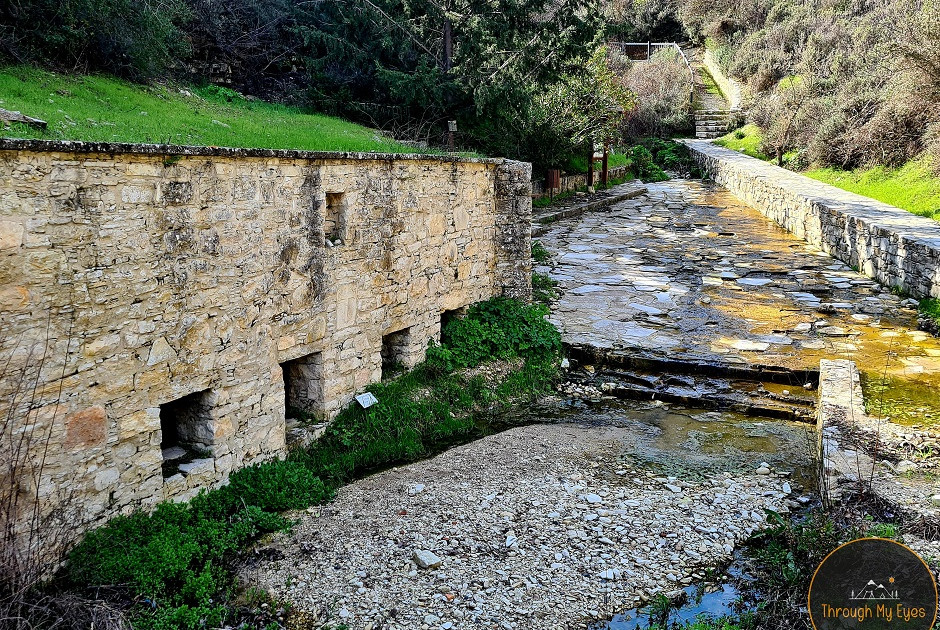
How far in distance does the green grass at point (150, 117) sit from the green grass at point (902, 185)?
37.4 feet

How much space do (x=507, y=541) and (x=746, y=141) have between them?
1113 inches

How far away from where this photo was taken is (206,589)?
510cm

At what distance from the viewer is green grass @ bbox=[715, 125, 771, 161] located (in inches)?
1091

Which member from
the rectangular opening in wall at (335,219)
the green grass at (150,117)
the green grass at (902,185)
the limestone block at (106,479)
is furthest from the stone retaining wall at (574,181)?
the limestone block at (106,479)

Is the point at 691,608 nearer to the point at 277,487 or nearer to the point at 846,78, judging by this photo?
the point at 277,487

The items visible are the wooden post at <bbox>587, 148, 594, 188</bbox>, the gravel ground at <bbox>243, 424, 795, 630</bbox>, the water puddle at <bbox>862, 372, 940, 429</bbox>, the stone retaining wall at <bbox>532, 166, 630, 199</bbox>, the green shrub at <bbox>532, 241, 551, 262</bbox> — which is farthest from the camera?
the wooden post at <bbox>587, 148, 594, 188</bbox>

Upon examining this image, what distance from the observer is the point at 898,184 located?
1659 centimetres

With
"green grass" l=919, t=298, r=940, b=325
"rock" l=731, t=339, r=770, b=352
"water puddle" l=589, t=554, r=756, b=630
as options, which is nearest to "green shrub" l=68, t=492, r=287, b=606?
"water puddle" l=589, t=554, r=756, b=630

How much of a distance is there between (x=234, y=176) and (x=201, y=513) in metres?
2.76

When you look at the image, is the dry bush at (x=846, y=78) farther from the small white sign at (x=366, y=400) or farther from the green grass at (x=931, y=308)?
the small white sign at (x=366, y=400)

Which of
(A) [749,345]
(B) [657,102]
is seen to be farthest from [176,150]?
(B) [657,102]

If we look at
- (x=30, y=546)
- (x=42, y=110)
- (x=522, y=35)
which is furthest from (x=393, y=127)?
(x=30, y=546)

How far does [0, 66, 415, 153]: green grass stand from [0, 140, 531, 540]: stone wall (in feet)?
2.15
